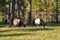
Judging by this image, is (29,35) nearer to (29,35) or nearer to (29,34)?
(29,35)

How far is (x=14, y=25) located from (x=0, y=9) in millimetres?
30097

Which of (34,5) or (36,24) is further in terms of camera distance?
(34,5)

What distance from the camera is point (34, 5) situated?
55438 millimetres

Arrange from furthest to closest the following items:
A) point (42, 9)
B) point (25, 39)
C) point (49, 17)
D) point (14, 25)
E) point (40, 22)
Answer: point (42, 9) < point (49, 17) < point (40, 22) < point (14, 25) < point (25, 39)

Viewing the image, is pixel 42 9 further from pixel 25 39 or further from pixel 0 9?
pixel 25 39

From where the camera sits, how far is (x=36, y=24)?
30578mm

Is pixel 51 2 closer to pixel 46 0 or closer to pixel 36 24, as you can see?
pixel 46 0

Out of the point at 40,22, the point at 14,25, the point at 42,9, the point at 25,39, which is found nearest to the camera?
the point at 25,39

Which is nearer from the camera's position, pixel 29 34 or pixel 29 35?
pixel 29 35

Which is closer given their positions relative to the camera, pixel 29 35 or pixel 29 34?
pixel 29 35

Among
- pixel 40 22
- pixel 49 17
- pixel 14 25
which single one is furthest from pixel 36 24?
pixel 49 17

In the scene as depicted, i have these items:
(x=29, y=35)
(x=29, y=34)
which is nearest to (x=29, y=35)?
(x=29, y=35)

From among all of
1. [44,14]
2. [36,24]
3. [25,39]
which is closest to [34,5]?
[44,14]

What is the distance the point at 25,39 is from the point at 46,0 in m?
42.5
